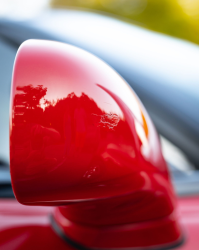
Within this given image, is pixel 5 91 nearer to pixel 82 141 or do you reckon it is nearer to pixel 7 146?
pixel 7 146

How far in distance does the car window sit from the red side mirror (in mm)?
593

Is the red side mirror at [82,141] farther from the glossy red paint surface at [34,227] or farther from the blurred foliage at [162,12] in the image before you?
the blurred foliage at [162,12]

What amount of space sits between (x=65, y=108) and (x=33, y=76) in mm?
93

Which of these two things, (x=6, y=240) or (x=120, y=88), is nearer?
(x=120, y=88)

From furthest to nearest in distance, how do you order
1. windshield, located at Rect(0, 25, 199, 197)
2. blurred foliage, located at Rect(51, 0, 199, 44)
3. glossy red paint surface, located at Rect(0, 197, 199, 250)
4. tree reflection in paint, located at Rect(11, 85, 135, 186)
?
blurred foliage, located at Rect(51, 0, 199, 44) → windshield, located at Rect(0, 25, 199, 197) → glossy red paint surface, located at Rect(0, 197, 199, 250) → tree reflection in paint, located at Rect(11, 85, 135, 186)

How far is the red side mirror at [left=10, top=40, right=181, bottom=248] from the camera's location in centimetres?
58

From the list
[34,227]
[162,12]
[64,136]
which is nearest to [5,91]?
[34,227]

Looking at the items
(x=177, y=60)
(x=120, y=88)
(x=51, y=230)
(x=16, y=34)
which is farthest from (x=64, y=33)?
(x=51, y=230)

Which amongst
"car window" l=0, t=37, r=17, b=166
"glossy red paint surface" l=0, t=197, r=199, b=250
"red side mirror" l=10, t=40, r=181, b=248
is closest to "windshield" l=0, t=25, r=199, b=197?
"car window" l=0, t=37, r=17, b=166

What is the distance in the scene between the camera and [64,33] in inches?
48.8

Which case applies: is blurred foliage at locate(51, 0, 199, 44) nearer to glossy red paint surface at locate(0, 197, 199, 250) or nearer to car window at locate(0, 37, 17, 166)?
car window at locate(0, 37, 17, 166)

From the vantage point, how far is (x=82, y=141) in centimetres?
60

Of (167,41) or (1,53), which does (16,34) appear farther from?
(167,41)

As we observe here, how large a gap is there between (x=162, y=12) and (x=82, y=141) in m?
22.5
